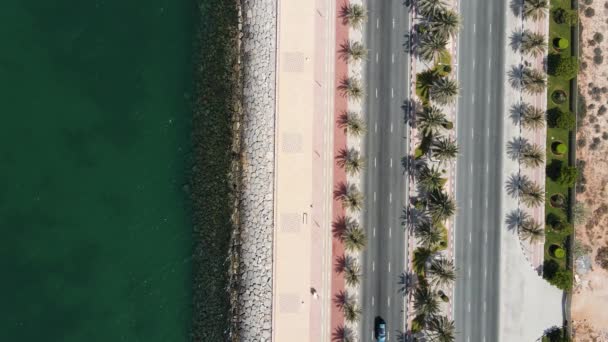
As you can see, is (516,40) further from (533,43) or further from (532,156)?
(532,156)

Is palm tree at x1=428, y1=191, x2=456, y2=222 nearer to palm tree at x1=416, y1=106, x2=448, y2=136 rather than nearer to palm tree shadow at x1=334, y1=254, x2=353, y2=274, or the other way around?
palm tree at x1=416, y1=106, x2=448, y2=136

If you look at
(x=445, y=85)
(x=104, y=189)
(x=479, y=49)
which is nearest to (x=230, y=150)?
(x=104, y=189)

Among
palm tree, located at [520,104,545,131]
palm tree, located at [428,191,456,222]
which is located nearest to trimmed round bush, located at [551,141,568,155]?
palm tree, located at [520,104,545,131]

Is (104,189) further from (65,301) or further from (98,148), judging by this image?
(65,301)

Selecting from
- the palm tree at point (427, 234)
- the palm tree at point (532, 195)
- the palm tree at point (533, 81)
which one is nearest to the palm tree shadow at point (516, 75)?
the palm tree at point (533, 81)

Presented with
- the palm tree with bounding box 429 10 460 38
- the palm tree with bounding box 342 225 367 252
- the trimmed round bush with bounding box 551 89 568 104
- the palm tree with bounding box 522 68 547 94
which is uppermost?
the palm tree with bounding box 429 10 460 38
